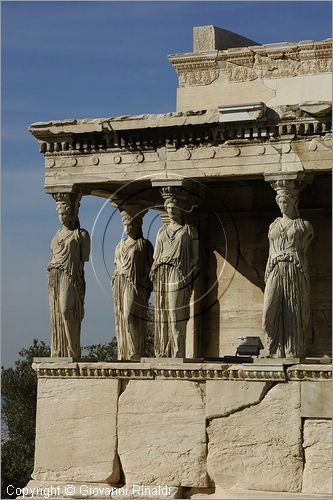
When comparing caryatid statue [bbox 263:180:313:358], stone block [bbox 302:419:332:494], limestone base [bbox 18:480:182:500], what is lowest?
limestone base [bbox 18:480:182:500]

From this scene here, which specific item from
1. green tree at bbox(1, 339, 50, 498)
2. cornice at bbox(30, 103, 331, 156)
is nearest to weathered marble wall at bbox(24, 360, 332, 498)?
cornice at bbox(30, 103, 331, 156)

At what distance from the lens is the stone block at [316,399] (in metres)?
15.9

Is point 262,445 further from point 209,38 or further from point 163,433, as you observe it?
point 209,38

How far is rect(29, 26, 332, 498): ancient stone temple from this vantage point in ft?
53.3

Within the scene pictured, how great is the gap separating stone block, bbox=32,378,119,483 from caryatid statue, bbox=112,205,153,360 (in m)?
1.13

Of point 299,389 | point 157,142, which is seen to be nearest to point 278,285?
point 299,389

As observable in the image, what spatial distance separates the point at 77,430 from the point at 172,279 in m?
2.10

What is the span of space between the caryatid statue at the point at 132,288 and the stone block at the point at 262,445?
2108 mm

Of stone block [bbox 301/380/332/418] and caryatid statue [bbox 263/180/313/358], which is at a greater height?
caryatid statue [bbox 263/180/313/358]

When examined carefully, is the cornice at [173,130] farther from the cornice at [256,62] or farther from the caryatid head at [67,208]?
the cornice at [256,62]

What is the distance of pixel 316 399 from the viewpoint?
52.4 ft

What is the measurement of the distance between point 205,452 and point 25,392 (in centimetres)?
1343

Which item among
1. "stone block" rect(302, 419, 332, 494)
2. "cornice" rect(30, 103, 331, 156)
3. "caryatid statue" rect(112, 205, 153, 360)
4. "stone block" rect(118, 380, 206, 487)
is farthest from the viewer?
"caryatid statue" rect(112, 205, 153, 360)

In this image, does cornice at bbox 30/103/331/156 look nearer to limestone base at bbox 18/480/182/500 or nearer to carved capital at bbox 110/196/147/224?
carved capital at bbox 110/196/147/224
